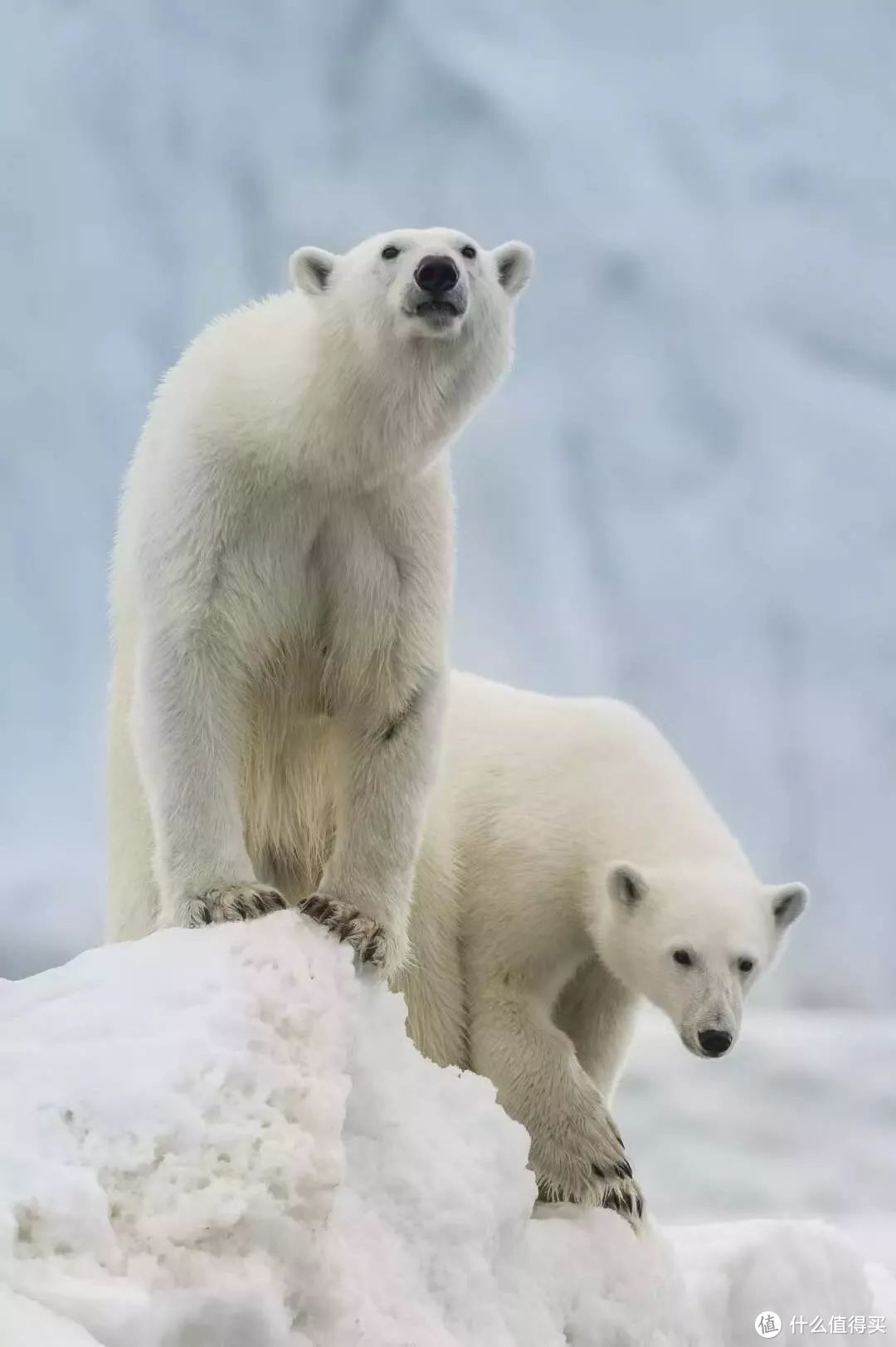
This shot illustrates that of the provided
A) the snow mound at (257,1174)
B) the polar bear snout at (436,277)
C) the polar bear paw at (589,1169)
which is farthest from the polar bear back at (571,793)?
the polar bear snout at (436,277)

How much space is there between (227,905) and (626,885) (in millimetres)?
1256

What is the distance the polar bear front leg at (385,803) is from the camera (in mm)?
2835

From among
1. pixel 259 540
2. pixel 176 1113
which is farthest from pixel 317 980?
pixel 259 540

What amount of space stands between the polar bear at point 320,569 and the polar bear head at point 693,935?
0.82 metres

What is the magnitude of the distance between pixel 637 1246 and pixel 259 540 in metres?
1.63

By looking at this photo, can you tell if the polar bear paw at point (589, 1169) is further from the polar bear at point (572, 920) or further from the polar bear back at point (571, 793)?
the polar bear back at point (571, 793)

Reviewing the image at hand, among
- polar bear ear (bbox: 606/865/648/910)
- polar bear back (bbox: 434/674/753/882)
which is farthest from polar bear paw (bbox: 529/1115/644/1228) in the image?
polar bear back (bbox: 434/674/753/882)

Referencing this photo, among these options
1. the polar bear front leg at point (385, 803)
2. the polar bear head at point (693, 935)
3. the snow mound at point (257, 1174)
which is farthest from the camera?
the polar bear head at point (693, 935)

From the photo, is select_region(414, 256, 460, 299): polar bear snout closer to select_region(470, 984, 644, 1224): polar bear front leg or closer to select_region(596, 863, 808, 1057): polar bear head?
select_region(596, 863, 808, 1057): polar bear head

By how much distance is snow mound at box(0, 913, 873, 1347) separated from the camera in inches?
62.6

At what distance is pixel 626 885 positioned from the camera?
3.53 m

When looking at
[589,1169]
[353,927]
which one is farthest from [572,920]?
[353,927]

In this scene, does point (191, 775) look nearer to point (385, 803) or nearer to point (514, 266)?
point (385, 803)

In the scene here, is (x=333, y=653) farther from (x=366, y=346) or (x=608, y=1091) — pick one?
(x=608, y=1091)
